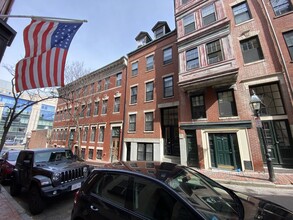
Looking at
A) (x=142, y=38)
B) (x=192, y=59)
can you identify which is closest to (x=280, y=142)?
(x=192, y=59)

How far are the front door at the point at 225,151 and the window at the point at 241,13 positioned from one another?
842 centimetres

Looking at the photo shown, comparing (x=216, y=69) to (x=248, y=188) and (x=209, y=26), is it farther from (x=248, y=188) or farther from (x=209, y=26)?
(x=248, y=188)

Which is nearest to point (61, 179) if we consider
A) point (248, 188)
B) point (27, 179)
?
point (27, 179)

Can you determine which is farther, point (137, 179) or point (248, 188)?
point (248, 188)

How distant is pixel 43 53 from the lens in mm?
4855

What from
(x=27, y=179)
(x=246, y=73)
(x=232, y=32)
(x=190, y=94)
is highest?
(x=232, y=32)

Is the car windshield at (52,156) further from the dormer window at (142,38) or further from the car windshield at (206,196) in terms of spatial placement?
the dormer window at (142,38)

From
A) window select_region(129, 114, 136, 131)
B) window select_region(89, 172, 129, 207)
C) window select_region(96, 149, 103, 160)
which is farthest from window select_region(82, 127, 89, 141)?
window select_region(89, 172, 129, 207)

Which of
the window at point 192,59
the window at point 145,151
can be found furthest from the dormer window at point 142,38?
the window at point 145,151

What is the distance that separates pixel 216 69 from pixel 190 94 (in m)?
2.61

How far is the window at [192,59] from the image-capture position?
11320 mm

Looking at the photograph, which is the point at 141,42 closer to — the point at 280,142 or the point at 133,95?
the point at 133,95

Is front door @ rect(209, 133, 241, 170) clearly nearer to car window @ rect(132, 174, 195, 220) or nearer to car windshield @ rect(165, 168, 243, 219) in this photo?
car windshield @ rect(165, 168, 243, 219)

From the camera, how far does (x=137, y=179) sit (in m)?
2.40
